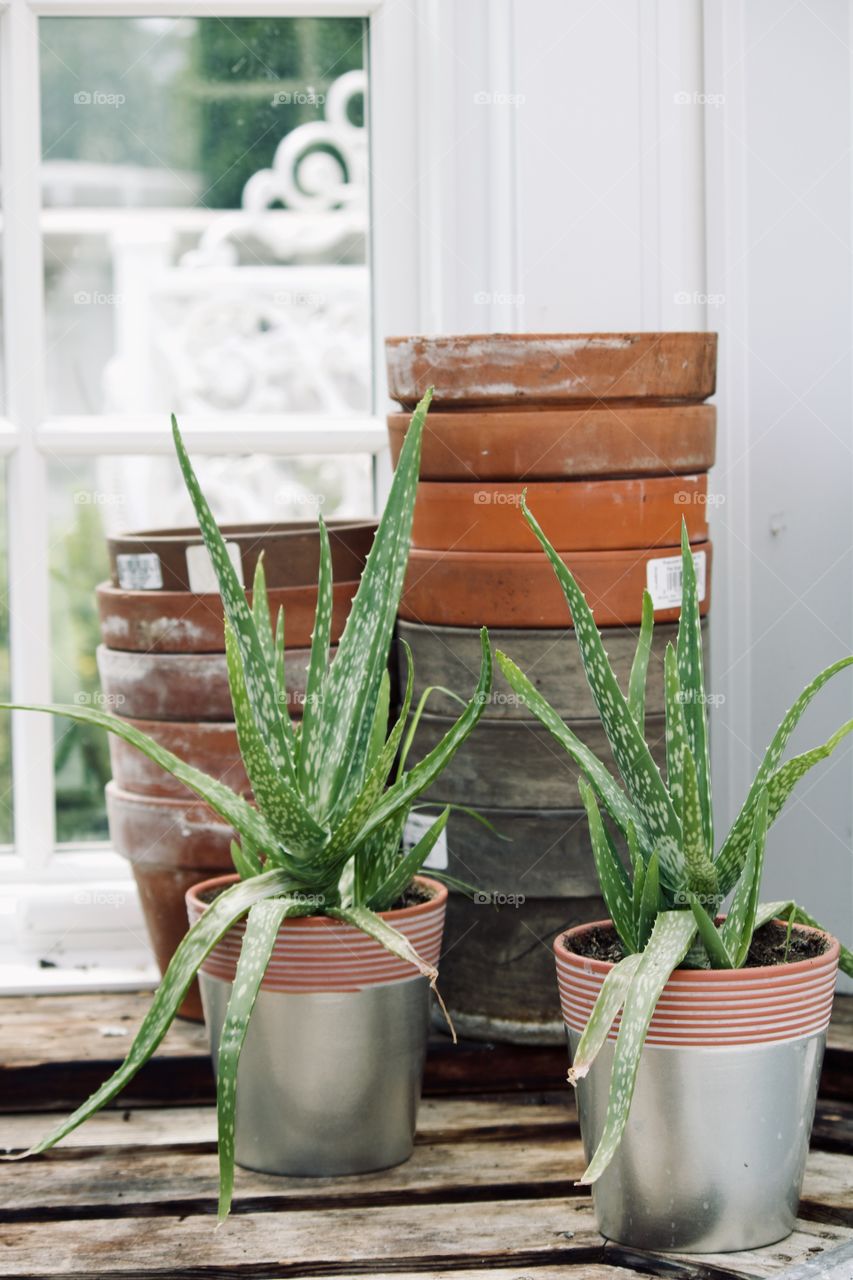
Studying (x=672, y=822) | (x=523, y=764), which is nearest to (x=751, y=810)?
(x=672, y=822)

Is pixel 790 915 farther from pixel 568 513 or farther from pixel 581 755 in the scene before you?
pixel 568 513

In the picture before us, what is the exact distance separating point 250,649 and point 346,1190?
432mm

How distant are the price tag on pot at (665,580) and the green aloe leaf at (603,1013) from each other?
410mm

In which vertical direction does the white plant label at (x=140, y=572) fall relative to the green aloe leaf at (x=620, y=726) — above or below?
above

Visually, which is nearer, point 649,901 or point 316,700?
point 649,901

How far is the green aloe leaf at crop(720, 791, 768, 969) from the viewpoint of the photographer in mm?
1070

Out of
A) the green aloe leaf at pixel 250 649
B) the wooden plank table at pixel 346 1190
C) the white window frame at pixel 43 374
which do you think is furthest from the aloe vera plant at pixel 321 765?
the white window frame at pixel 43 374

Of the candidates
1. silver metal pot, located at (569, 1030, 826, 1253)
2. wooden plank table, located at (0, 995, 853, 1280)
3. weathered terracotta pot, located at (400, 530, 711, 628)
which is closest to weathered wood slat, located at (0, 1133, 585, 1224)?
wooden plank table, located at (0, 995, 853, 1280)

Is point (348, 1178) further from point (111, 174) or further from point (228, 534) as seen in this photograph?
point (111, 174)

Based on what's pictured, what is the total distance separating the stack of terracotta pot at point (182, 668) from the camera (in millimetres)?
1460

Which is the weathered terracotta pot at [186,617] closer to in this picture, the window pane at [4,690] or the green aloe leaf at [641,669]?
the window pane at [4,690]

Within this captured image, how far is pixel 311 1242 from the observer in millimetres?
1116

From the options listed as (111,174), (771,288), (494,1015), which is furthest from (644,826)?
(111,174)

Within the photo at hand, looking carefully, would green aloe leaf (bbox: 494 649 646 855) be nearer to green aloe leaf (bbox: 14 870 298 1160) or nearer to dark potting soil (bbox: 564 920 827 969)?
dark potting soil (bbox: 564 920 827 969)
